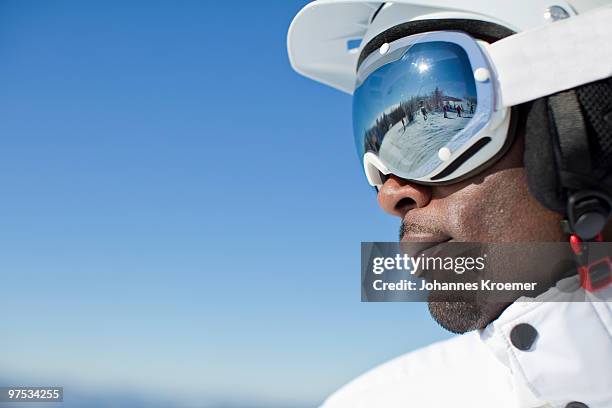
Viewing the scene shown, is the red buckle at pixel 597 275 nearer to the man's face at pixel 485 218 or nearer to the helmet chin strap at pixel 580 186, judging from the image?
the helmet chin strap at pixel 580 186

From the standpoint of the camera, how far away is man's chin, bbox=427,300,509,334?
172cm

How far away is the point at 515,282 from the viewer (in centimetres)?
166

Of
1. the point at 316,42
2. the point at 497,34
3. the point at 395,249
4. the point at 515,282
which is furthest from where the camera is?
the point at 316,42

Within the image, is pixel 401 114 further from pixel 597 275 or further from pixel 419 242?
pixel 597 275

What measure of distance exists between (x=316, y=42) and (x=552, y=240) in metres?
1.28

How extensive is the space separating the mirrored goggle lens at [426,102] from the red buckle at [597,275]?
45 cm

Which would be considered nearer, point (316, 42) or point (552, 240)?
point (552, 240)

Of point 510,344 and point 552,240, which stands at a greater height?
point 552,240

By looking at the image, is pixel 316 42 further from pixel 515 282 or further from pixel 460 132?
pixel 515 282

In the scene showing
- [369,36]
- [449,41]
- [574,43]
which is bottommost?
[574,43]

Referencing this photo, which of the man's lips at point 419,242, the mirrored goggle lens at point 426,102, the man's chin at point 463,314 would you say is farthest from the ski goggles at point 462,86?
the man's chin at point 463,314

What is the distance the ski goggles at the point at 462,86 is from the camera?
162cm

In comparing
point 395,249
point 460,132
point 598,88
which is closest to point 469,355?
point 395,249

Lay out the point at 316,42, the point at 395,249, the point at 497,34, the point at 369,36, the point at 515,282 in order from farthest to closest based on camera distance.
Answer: the point at 316,42, the point at 369,36, the point at 395,249, the point at 497,34, the point at 515,282
